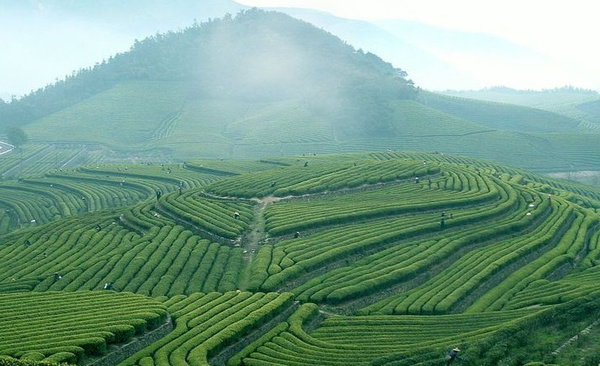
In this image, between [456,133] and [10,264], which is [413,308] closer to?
[10,264]

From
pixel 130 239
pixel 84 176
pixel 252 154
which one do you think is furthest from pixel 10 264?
pixel 252 154

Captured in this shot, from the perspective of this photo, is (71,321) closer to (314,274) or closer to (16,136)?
(314,274)

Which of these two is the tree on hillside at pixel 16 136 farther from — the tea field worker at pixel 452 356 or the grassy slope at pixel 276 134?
the tea field worker at pixel 452 356

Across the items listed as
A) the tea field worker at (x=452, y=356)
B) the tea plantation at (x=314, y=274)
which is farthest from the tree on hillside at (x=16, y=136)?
the tea field worker at (x=452, y=356)

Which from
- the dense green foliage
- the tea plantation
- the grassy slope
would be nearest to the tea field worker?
the tea plantation

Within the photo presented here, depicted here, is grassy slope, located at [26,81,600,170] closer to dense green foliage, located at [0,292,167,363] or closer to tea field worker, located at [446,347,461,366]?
dense green foliage, located at [0,292,167,363]

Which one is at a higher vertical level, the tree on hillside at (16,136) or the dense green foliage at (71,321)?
the tree on hillside at (16,136)

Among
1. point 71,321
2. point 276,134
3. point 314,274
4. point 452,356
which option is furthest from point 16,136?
point 452,356

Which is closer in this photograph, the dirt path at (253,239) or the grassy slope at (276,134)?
the dirt path at (253,239)
